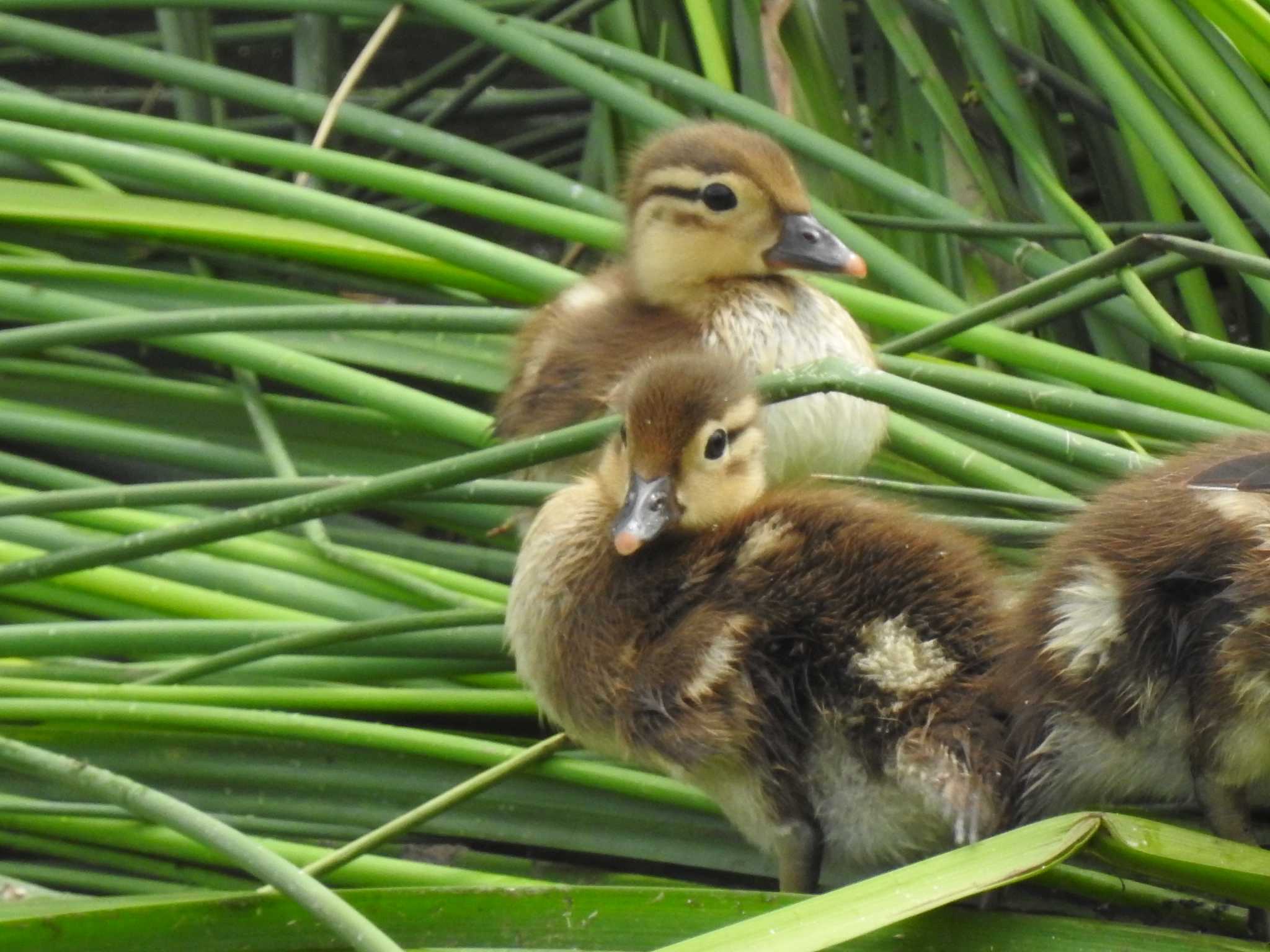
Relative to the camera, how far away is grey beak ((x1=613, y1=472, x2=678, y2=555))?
1.53 m

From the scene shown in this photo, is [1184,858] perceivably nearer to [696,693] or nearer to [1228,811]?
[1228,811]

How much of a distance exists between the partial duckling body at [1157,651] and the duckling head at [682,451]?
1.15 ft

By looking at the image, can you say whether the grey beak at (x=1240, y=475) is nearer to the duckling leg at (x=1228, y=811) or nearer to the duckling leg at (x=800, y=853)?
the duckling leg at (x=1228, y=811)

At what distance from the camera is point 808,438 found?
6.63 feet

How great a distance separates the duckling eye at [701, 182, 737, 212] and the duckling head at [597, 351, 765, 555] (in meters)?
0.52

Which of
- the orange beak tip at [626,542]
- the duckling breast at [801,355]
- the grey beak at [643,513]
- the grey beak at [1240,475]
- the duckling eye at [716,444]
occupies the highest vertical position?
the duckling breast at [801,355]

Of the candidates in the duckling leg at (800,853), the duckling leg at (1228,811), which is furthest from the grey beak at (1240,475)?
the duckling leg at (800,853)

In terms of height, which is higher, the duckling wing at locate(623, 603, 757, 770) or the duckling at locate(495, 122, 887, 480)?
the duckling at locate(495, 122, 887, 480)

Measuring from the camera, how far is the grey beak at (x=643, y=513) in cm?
153

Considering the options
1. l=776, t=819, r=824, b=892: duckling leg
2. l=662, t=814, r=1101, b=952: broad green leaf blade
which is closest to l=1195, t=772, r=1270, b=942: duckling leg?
l=662, t=814, r=1101, b=952: broad green leaf blade

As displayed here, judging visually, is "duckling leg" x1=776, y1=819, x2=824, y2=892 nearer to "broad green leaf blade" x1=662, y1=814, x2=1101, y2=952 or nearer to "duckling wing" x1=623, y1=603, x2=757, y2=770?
"duckling wing" x1=623, y1=603, x2=757, y2=770

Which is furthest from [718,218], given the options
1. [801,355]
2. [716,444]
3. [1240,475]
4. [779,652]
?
[1240,475]

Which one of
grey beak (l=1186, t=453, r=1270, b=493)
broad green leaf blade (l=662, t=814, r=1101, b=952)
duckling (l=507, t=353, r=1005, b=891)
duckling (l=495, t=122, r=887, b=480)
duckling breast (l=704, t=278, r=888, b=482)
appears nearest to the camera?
broad green leaf blade (l=662, t=814, r=1101, b=952)

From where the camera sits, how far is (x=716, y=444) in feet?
5.45
